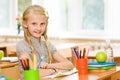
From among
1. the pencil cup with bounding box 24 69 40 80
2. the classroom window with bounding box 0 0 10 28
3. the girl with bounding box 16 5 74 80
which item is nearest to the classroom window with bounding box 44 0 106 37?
the classroom window with bounding box 0 0 10 28

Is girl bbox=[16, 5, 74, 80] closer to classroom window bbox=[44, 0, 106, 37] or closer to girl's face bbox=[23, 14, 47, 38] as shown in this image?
girl's face bbox=[23, 14, 47, 38]

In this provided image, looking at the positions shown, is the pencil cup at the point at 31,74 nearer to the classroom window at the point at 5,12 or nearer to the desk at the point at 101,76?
the desk at the point at 101,76

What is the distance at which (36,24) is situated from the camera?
236 centimetres

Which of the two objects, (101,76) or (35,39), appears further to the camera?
(35,39)

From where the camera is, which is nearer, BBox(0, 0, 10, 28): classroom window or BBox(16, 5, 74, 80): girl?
BBox(16, 5, 74, 80): girl

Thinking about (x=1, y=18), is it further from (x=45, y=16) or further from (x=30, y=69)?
(x=30, y=69)

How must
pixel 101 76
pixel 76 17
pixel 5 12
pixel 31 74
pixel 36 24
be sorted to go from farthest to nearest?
pixel 5 12 → pixel 76 17 → pixel 36 24 → pixel 101 76 → pixel 31 74

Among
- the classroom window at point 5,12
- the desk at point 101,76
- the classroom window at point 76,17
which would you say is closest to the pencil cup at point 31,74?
the desk at point 101,76

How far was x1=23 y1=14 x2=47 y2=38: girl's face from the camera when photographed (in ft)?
7.72

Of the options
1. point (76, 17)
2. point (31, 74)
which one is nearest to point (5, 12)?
point (76, 17)

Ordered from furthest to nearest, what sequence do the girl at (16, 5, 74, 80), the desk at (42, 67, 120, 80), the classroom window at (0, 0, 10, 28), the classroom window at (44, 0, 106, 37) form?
the classroom window at (0, 0, 10, 28)
the classroom window at (44, 0, 106, 37)
the girl at (16, 5, 74, 80)
the desk at (42, 67, 120, 80)

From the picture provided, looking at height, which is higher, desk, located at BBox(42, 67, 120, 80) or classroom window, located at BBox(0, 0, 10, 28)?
classroom window, located at BBox(0, 0, 10, 28)

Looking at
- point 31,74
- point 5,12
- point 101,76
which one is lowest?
point 101,76

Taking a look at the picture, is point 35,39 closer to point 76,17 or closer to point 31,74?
point 31,74
